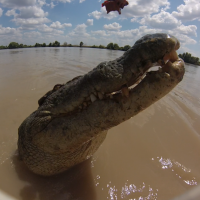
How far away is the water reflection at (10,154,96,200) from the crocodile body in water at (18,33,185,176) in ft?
0.70

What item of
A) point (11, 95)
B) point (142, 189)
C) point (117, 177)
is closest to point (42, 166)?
point (117, 177)

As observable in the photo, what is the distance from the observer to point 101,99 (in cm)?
145

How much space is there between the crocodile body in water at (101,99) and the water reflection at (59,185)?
21 centimetres

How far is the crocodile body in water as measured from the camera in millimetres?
1280

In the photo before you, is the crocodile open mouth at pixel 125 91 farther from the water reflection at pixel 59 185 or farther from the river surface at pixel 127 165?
the water reflection at pixel 59 185

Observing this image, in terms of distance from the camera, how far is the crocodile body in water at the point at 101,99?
1.28 metres

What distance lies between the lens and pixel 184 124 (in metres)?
3.35

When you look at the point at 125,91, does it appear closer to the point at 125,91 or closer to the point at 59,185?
the point at 125,91

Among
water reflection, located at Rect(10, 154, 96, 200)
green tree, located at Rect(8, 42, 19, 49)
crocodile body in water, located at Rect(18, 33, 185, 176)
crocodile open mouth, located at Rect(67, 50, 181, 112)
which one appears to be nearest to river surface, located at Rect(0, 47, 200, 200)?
water reflection, located at Rect(10, 154, 96, 200)

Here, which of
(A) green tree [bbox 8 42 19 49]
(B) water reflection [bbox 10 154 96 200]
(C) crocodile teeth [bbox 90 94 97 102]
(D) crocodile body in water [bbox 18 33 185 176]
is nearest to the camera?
(D) crocodile body in water [bbox 18 33 185 176]

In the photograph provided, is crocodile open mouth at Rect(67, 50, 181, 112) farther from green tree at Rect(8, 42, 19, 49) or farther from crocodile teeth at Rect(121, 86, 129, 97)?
green tree at Rect(8, 42, 19, 49)

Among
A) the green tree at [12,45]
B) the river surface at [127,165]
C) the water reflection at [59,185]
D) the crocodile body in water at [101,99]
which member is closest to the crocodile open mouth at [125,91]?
the crocodile body in water at [101,99]

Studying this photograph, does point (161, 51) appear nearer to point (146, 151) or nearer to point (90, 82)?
point (90, 82)

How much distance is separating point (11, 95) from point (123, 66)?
4041mm
